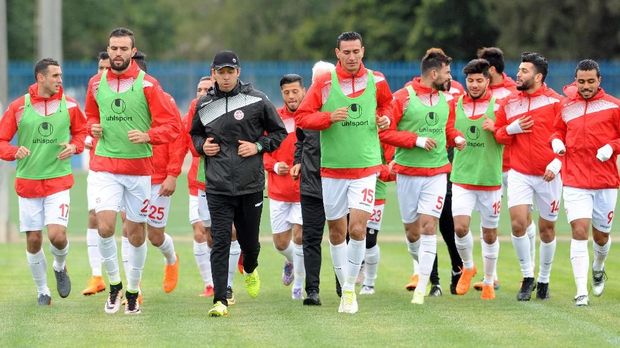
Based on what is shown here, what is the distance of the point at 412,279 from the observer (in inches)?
583

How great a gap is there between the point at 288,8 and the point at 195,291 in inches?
2149

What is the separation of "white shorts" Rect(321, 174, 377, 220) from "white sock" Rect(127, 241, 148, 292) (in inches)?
65.4

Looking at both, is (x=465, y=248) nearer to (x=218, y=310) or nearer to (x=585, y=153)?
(x=585, y=153)

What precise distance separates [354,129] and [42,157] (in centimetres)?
290

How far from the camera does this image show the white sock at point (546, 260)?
44.7ft

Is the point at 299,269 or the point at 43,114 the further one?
the point at 299,269

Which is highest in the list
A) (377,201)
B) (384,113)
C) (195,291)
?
(384,113)

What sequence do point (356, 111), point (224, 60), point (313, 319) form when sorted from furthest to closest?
point (356, 111) → point (224, 60) → point (313, 319)

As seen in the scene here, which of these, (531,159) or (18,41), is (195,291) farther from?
(18,41)

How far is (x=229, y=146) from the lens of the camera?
12219 mm

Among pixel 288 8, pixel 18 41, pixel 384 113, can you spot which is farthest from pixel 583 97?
pixel 288 8

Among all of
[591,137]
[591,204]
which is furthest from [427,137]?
[591,204]

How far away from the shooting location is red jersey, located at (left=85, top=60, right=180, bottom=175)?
12453mm

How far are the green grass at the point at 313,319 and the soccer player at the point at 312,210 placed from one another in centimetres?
26
